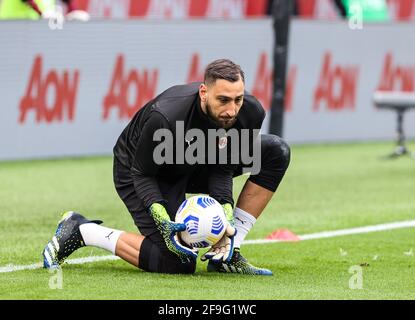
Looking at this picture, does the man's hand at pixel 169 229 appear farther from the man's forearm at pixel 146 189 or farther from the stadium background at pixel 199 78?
the stadium background at pixel 199 78

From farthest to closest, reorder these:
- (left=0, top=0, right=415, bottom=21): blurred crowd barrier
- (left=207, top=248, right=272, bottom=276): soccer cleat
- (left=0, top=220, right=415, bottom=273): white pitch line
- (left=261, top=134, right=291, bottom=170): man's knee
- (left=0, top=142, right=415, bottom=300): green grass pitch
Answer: (left=0, top=0, right=415, bottom=21): blurred crowd barrier
(left=0, top=220, right=415, bottom=273): white pitch line
(left=261, top=134, right=291, bottom=170): man's knee
(left=207, top=248, right=272, bottom=276): soccer cleat
(left=0, top=142, right=415, bottom=300): green grass pitch

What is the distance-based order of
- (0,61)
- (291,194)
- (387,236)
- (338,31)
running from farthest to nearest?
(338,31) < (0,61) < (291,194) < (387,236)

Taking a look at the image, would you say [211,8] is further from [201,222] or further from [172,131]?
[201,222]

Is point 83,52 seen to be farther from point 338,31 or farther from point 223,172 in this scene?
point 223,172

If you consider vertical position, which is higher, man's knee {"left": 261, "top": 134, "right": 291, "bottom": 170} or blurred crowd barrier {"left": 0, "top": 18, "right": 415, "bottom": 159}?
man's knee {"left": 261, "top": 134, "right": 291, "bottom": 170}

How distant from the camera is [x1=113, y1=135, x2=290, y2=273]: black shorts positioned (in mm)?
8422

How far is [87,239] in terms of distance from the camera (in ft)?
28.3

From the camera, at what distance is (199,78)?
17.6m

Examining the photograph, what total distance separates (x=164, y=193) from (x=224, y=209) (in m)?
0.42

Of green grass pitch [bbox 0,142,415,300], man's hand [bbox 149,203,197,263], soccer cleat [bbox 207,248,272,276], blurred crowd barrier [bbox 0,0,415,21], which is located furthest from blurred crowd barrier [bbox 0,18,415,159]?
man's hand [bbox 149,203,197,263]

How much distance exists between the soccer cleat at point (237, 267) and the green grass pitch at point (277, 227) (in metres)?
0.10

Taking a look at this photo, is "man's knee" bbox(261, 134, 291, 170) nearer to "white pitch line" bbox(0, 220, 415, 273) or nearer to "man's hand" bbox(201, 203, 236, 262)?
"man's hand" bbox(201, 203, 236, 262)

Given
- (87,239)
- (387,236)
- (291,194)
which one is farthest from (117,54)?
(87,239)

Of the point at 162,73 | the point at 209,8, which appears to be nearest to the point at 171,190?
the point at 162,73
